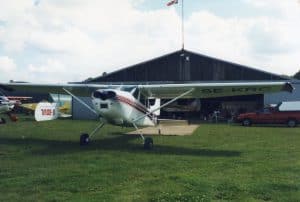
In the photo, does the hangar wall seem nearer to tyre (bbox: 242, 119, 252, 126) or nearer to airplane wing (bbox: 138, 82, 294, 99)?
tyre (bbox: 242, 119, 252, 126)

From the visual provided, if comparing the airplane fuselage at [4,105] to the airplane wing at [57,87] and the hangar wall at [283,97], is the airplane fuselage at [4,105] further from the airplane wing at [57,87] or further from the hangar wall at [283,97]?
the hangar wall at [283,97]

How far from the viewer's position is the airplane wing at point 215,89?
550 inches

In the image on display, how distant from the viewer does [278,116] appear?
94.0ft

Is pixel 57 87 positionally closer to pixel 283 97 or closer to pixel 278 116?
pixel 278 116

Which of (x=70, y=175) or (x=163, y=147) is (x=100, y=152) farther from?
(x=70, y=175)

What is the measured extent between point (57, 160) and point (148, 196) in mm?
4697

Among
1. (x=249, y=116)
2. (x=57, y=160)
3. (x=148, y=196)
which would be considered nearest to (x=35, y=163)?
(x=57, y=160)

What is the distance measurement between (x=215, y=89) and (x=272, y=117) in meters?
15.0

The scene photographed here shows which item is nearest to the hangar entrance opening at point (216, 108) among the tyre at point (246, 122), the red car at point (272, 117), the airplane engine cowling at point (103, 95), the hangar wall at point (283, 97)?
the hangar wall at point (283, 97)

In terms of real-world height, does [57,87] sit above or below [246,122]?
above

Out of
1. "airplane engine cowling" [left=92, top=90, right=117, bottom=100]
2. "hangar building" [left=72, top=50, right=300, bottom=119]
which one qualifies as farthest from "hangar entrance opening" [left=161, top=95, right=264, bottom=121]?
"airplane engine cowling" [left=92, top=90, right=117, bottom=100]

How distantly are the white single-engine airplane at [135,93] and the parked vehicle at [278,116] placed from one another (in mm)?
13269

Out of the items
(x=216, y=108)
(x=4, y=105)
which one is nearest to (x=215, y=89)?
(x=4, y=105)

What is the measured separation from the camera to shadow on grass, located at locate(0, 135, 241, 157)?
12.7 metres
